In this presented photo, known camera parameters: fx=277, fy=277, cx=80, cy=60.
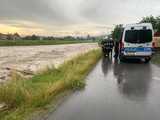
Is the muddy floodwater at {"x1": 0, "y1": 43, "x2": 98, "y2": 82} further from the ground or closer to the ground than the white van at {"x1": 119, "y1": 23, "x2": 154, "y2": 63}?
closer to the ground

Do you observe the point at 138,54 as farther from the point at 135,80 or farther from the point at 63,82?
the point at 63,82

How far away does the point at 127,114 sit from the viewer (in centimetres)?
625

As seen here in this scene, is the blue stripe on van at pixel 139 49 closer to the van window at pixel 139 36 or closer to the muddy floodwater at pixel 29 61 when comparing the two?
the van window at pixel 139 36

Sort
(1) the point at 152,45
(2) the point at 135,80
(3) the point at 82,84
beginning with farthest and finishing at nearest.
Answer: (1) the point at 152,45 → (2) the point at 135,80 → (3) the point at 82,84

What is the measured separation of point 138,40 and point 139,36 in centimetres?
28

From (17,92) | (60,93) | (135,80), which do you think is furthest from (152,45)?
(17,92)

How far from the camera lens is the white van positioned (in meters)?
18.9

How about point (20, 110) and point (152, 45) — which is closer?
point (20, 110)

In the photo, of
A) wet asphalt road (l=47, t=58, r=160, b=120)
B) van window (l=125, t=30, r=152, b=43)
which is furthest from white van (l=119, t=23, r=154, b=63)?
wet asphalt road (l=47, t=58, r=160, b=120)

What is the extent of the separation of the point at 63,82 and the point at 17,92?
7.91 ft

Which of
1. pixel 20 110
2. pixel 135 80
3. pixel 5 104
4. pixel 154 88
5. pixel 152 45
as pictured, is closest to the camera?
pixel 20 110

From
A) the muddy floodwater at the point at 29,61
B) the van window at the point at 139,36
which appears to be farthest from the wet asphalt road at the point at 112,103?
the van window at the point at 139,36

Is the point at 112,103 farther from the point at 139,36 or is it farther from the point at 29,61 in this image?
the point at 29,61

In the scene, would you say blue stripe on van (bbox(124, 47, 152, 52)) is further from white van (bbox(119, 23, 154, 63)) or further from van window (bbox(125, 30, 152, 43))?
van window (bbox(125, 30, 152, 43))
